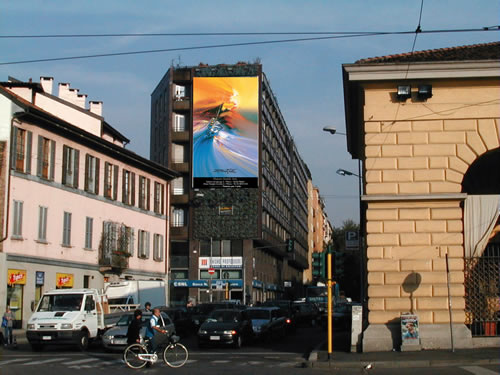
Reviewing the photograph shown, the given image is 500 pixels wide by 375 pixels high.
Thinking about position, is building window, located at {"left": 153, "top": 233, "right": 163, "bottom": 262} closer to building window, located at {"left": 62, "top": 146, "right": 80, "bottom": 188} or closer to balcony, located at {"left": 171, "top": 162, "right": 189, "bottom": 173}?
building window, located at {"left": 62, "top": 146, "right": 80, "bottom": 188}

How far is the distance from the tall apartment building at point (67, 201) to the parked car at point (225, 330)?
541 inches

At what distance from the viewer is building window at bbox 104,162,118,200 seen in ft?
157

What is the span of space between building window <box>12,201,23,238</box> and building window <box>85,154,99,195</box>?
7.64 m

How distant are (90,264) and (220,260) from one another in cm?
2643

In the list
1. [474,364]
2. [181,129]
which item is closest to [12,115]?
[474,364]

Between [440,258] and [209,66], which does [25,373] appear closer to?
[440,258]

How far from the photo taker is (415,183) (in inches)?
859

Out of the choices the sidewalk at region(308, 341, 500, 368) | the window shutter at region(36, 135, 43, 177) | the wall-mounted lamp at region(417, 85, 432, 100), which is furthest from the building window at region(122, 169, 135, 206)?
the wall-mounted lamp at region(417, 85, 432, 100)

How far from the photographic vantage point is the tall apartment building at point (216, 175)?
6975 centimetres

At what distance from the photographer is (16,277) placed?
123 ft

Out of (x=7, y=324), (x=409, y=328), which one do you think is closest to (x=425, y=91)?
(x=409, y=328)

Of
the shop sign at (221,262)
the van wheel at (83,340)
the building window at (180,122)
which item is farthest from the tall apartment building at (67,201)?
the building window at (180,122)

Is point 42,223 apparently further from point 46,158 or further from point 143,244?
point 143,244

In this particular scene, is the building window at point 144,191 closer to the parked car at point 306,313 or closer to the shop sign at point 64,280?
the shop sign at point 64,280
